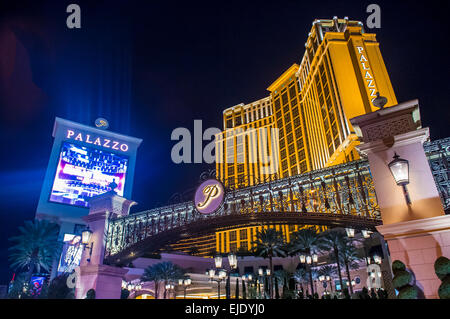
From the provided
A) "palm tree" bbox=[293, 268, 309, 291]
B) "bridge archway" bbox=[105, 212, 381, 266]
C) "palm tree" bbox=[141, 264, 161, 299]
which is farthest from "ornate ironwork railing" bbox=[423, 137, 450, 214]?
"palm tree" bbox=[141, 264, 161, 299]

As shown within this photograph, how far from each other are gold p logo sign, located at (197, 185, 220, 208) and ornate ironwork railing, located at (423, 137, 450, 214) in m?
11.2

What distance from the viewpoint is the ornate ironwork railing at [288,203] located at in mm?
13672

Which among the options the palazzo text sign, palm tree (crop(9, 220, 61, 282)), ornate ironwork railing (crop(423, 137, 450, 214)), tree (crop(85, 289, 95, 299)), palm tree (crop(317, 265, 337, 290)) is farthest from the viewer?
the palazzo text sign

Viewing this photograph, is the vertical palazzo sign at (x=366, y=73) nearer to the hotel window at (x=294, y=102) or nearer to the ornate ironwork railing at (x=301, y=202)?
the hotel window at (x=294, y=102)

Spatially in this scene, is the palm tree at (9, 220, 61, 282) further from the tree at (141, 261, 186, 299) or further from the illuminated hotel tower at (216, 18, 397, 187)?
the illuminated hotel tower at (216, 18, 397, 187)

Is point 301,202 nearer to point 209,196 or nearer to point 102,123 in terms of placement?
point 209,196

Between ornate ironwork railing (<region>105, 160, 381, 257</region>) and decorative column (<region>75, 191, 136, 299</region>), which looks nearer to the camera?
ornate ironwork railing (<region>105, 160, 381, 257</region>)

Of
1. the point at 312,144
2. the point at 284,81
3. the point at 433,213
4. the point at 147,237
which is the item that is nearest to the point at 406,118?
the point at 433,213

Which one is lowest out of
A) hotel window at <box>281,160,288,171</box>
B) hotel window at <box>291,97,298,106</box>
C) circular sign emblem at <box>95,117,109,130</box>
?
circular sign emblem at <box>95,117,109,130</box>

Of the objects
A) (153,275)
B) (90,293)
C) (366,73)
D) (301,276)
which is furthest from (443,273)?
(366,73)

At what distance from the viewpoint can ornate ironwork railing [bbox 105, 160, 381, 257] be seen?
44.9 ft

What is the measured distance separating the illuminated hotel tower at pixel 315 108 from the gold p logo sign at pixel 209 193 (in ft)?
5.86

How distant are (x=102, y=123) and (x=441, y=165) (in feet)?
215
